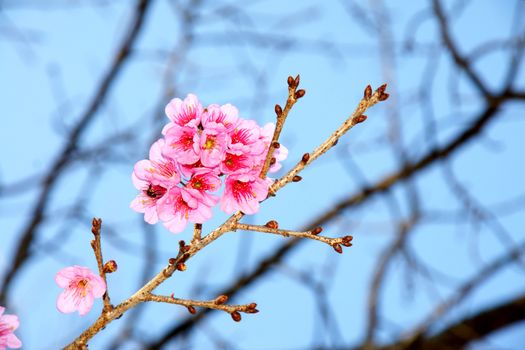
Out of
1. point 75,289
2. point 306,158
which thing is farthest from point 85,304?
point 306,158

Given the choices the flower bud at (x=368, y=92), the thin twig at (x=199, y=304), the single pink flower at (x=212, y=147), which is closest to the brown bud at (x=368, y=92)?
the flower bud at (x=368, y=92)

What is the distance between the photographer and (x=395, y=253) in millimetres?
4762

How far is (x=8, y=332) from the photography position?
1455 millimetres

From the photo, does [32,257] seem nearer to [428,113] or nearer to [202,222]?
[428,113]

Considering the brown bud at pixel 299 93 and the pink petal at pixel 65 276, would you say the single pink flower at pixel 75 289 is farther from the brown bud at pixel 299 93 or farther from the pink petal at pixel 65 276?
the brown bud at pixel 299 93

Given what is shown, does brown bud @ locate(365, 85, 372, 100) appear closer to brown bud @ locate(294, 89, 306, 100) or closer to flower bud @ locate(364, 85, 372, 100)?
flower bud @ locate(364, 85, 372, 100)

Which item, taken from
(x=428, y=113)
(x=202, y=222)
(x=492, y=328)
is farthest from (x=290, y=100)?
(x=492, y=328)

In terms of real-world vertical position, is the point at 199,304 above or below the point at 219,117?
below

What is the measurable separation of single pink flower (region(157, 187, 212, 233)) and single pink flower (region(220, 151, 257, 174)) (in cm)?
10

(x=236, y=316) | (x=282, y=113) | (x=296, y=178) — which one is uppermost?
(x=282, y=113)

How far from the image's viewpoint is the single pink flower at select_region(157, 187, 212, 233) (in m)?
1.43

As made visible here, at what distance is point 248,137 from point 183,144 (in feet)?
0.55

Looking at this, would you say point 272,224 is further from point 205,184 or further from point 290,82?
point 290,82

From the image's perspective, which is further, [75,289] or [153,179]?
[75,289]
